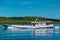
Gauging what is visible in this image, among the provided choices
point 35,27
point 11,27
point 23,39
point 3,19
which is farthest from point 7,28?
point 3,19

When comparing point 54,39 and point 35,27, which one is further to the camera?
point 35,27

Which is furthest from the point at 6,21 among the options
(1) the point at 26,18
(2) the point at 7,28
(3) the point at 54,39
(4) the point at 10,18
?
(3) the point at 54,39

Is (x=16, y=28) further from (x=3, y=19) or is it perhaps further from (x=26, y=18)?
(x=3, y=19)

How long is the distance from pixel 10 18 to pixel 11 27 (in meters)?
58.6

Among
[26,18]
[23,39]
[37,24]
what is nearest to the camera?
[23,39]

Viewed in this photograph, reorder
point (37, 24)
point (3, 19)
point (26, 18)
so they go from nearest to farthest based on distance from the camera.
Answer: point (37, 24), point (26, 18), point (3, 19)

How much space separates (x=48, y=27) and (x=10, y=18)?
64056 millimetres

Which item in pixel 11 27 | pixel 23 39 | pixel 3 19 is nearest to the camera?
pixel 23 39

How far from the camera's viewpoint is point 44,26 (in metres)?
63.8

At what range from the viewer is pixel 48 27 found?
6462 cm

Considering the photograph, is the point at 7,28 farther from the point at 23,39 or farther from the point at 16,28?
the point at 23,39

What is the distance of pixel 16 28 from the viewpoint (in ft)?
218

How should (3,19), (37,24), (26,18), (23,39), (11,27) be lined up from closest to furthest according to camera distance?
(23,39)
(37,24)
(11,27)
(26,18)
(3,19)

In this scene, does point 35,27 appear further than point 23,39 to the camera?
Yes
